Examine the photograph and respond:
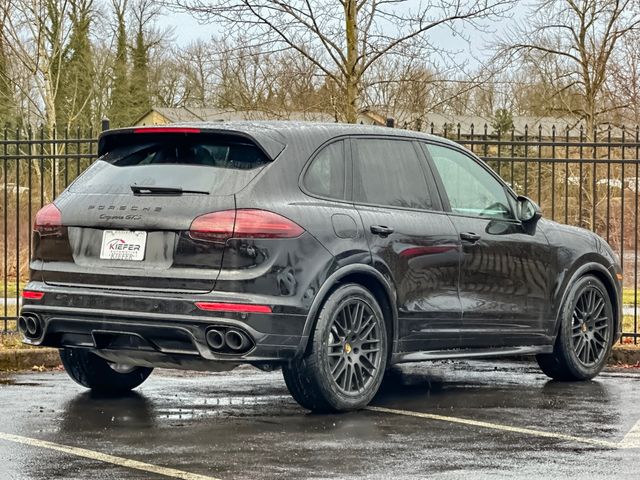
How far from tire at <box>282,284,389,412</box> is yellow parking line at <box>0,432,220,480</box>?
57.5 inches

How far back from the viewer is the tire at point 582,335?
8.84m

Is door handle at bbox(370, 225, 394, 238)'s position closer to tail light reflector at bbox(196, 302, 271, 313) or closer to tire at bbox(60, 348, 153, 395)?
tail light reflector at bbox(196, 302, 271, 313)

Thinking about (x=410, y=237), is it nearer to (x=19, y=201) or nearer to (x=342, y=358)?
(x=342, y=358)

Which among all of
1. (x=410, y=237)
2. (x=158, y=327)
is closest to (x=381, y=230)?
(x=410, y=237)

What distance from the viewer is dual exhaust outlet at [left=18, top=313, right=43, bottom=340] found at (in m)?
7.11

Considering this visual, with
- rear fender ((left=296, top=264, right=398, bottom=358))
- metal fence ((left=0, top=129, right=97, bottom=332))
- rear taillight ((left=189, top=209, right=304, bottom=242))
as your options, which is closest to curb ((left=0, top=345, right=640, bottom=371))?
metal fence ((left=0, top=129, right=97, bottom=332))

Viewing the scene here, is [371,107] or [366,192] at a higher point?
[371,107]

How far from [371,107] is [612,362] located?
7872mm

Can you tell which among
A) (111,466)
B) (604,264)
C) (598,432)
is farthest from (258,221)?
(604,264)

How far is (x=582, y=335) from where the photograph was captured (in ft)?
29.6

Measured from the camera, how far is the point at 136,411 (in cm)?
715

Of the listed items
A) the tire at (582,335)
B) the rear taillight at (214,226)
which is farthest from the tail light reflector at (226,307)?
the tire at (582,335)

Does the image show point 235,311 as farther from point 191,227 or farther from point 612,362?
point 612,362

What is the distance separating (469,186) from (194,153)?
7.26 ft
